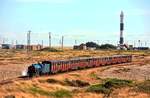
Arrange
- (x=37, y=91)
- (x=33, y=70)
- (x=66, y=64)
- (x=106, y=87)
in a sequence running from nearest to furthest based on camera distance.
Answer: (x=37, y=91) → (x=106, y=87) → (x=33, y=70) → (x=66, y=64)

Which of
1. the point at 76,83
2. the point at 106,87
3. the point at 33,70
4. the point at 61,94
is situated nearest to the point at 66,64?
the point at 33,70

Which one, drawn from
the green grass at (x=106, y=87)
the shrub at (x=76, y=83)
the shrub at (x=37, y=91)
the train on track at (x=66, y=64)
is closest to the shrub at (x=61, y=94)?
the shrub at (x=37, y=91)

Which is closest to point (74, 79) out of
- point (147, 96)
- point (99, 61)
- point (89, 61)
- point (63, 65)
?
point (63, 65)

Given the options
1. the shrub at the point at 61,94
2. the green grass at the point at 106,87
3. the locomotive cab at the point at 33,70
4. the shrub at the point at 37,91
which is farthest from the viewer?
the locomotive cab at the point at 33,70

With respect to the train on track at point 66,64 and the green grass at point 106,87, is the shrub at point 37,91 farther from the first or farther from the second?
the train on track at point 66,64

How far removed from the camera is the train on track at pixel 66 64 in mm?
57050

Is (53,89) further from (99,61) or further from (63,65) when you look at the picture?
(99,61)

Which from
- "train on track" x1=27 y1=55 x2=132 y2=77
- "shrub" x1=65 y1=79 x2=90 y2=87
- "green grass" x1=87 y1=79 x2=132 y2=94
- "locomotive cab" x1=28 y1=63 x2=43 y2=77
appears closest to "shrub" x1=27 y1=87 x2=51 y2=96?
"green grass" x1=87 y1=79 x2=132 y2=94

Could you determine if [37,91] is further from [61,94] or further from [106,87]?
[106,87]

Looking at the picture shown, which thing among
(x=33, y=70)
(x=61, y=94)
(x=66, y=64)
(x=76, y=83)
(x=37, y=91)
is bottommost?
(x=76, y=83)

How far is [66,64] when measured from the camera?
67938 millimetres

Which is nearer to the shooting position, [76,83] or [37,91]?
[37,91]

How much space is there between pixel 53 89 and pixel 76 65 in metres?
29.2

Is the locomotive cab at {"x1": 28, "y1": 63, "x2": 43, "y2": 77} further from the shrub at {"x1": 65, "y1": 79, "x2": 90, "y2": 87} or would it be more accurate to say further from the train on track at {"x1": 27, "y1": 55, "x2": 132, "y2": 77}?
the shrub at {"x1": 65, "y1": 79, "x2": 90, "y2": 87}
